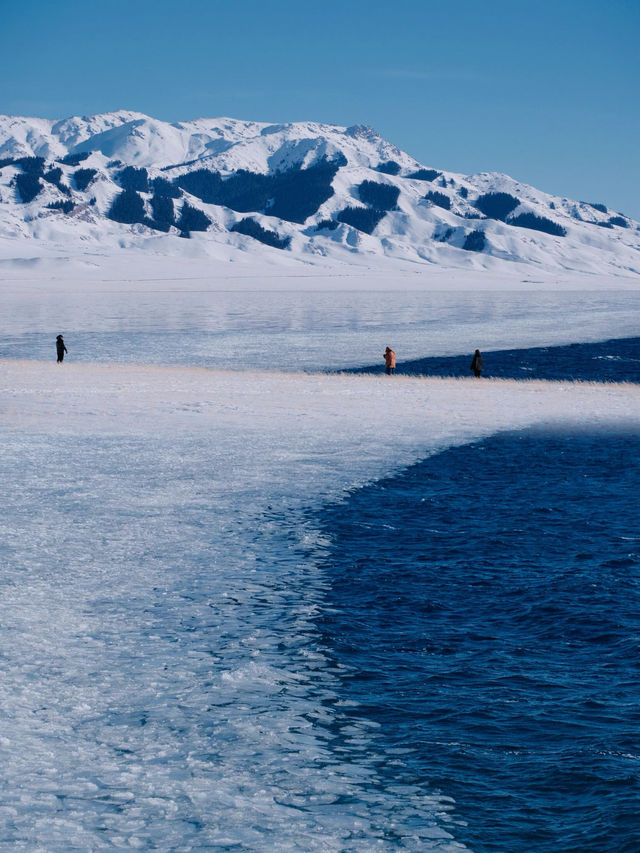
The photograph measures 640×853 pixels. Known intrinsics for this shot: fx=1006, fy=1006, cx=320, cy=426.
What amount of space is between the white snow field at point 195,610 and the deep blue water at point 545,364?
13.2 m

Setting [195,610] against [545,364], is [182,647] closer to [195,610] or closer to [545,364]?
[195,610]

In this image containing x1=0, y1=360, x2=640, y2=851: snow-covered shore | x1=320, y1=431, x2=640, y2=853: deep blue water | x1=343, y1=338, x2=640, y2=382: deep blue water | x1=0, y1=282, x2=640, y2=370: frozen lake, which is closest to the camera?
x1=0, y1=360, x2=640, y2=851: snow-covered shore

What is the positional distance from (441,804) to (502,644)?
12.4 feet

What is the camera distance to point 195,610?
12.7 meters

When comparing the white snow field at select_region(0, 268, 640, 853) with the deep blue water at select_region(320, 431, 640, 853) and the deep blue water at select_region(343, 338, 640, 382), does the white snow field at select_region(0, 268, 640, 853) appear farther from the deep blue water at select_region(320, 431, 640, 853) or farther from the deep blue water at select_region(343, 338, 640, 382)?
the deep blue water at select_region(343, 338, 640, 382)

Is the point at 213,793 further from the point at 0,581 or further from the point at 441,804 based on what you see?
the point at 0,581

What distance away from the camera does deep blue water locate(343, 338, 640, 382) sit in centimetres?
5041

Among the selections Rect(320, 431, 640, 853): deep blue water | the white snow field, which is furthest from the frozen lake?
Rect(320, 431, 640, 853): deep blue water

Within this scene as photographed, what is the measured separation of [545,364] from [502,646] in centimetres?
4566

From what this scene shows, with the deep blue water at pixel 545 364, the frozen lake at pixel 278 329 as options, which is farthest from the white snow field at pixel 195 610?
the frozen lake at pixel 278 329

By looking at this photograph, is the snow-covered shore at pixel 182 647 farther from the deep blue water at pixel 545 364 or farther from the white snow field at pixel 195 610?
the deep blue water at pixel 545 364

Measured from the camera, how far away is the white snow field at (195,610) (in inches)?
315

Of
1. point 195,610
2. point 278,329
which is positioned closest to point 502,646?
point 195,610

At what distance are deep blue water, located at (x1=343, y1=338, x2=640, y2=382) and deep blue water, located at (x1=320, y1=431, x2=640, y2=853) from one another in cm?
2982
